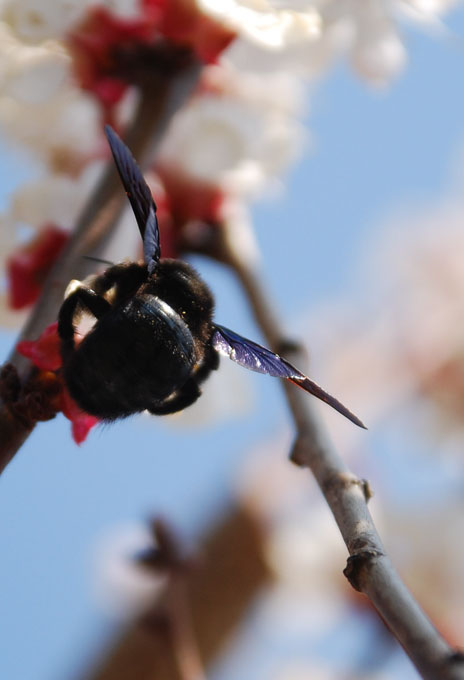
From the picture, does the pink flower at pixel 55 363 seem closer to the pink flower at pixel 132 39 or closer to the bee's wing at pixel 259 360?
the bee's wing at pixel 259 360

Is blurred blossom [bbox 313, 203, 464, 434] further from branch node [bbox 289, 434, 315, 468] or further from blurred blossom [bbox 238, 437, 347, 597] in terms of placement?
branch node [bbox 289, 434, 315, 468]

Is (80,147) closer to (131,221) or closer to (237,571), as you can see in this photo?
(131,221)

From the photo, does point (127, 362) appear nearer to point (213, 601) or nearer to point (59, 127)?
point (59, 127)

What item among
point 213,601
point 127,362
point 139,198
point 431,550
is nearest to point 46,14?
point 139,198

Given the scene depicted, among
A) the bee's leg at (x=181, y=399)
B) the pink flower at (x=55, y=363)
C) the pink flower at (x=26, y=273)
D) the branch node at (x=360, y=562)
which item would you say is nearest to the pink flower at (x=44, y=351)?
the pink flower at (x=55, y=363)

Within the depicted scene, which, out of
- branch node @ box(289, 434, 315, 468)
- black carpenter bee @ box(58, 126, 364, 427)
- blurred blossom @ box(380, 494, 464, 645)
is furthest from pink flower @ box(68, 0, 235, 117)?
blurred blossom @ box(380, 494, 464, 645)

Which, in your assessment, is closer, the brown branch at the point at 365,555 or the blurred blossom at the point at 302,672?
the brown branch at the point at 365,555
